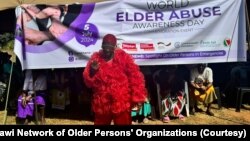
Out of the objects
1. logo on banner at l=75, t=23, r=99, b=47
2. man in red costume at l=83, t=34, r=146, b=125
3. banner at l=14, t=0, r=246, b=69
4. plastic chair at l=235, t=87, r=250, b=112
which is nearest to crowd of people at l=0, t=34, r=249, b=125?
man in red costume at l=83, t=34, r=146, b=125

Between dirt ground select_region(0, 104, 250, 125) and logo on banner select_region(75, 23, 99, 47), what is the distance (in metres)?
1.53

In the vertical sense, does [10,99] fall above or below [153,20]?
below

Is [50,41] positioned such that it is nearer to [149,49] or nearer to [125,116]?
[149,49]

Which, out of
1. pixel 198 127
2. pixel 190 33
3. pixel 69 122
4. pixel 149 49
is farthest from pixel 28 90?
pixel 198 127

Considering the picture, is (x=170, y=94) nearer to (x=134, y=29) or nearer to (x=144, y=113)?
(x=144, y=113)

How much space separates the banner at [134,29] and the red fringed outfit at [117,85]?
186 cm

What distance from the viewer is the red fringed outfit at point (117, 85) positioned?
217 inches

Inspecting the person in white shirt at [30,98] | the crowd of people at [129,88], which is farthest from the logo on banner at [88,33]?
the person in white shirt at [30,98]

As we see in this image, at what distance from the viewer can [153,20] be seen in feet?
24.2

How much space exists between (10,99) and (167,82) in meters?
3.14

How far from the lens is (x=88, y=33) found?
291 inches

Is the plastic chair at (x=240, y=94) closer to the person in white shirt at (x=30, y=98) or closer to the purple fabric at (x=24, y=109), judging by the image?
the person in white shirt at (x=30, y=98)

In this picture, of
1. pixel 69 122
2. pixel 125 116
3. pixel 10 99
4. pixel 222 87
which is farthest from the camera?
pixel 222 87

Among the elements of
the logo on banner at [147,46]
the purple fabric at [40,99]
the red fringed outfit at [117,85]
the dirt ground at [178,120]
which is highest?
the logo on banner at [147,46]
